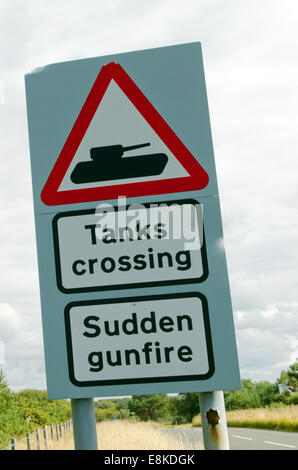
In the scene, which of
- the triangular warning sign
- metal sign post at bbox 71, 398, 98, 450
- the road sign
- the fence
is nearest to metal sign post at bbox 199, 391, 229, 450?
the road sign

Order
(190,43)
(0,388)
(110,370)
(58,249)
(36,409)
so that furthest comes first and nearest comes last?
1. (36,409)
2. (0,388)
3. (190,43)
4. (58,249)
5. (110,370)

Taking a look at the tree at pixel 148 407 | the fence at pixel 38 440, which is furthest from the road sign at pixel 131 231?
the tree at pixel 148 407

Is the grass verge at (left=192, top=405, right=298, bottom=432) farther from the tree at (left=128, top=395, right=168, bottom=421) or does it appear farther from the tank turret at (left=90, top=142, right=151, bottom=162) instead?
the tree at (left=128, top=395, right=168, bottom=421)

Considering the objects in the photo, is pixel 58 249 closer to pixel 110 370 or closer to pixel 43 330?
pixel 43 330

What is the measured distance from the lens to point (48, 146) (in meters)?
2.03

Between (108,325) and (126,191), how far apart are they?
0.53 metres

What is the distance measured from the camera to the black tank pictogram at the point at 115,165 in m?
1.94

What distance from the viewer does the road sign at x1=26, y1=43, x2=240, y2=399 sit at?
1786mm

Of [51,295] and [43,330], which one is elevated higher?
[51,295]

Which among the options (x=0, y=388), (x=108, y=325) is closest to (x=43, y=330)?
(x=108, y=325)

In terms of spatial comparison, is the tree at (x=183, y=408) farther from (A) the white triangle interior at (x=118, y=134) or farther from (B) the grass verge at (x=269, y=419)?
(A) the white triangle interior at (x=118, y=134)

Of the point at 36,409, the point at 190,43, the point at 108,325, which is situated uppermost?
the point at 190,43

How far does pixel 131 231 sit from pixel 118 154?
34cm

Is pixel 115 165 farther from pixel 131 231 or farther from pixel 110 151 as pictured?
pixel 131 231
